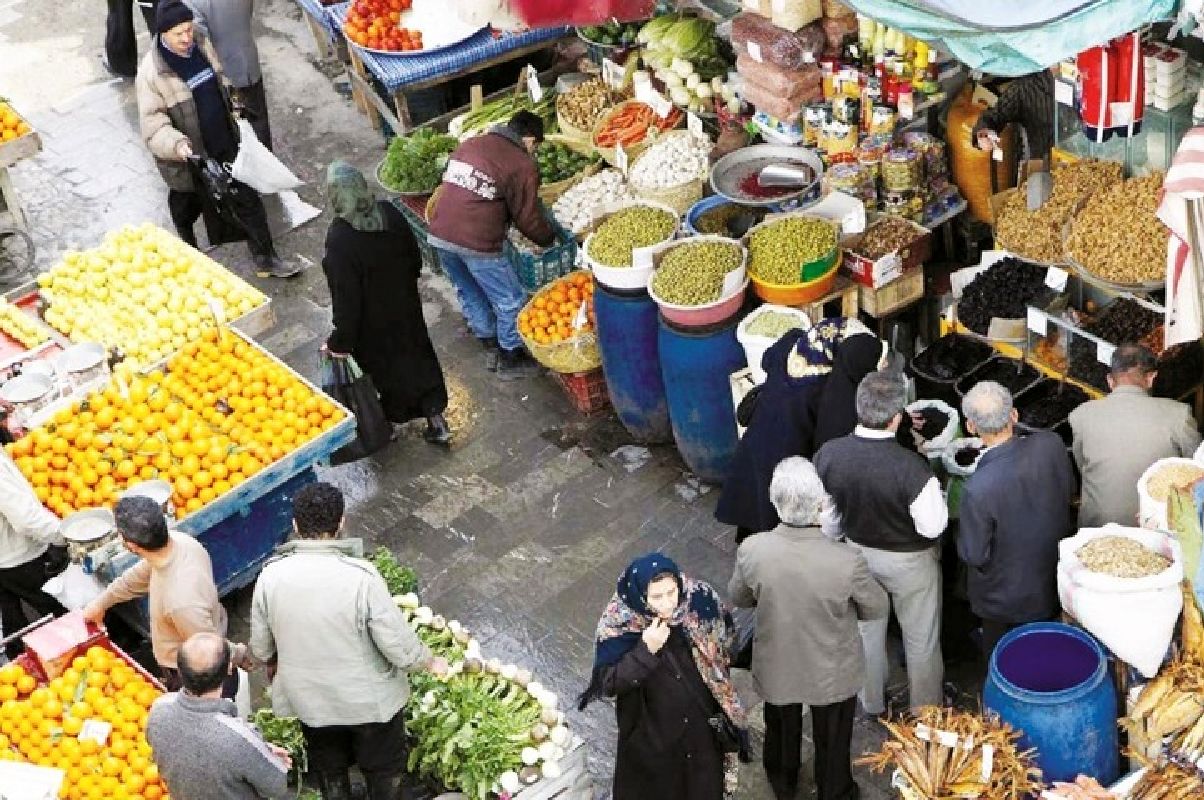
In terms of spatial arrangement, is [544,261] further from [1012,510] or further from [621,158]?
[1012,510]

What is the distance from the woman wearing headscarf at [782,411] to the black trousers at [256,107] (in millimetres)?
5482

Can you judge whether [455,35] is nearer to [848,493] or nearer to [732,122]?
[732,122]

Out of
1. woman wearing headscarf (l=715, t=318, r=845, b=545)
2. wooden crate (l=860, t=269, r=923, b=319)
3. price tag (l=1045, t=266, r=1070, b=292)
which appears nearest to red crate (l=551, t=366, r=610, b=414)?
wooden crate (l=860, t=269, r=923, b=319)

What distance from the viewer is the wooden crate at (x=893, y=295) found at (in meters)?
8.13

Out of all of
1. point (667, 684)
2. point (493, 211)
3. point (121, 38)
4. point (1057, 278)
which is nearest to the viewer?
point (667, 684)

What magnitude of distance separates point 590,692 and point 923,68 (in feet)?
13.2

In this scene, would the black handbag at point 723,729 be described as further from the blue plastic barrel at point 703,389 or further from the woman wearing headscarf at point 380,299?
the woman wearing headscarf at point 380,299

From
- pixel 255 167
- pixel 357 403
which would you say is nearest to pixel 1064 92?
pixel 357 403

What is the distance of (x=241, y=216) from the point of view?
1048 cm

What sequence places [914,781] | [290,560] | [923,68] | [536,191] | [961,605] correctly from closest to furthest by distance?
[914,781] < [290,560] < [961,605] < [923,68] < [536,191]

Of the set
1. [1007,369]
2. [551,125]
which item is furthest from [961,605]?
[551,125]

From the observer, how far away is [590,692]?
581 centimetres

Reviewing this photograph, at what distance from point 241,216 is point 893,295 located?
4401 millimetres

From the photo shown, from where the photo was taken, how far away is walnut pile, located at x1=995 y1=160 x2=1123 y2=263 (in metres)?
7.25
